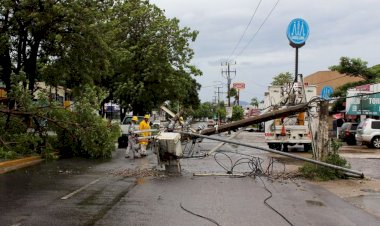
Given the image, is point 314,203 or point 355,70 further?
point 355,70

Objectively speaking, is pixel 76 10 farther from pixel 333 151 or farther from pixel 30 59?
pixel 333 151

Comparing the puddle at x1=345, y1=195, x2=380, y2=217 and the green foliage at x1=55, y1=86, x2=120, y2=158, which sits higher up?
the green foliage at x1=55, y1=86, x2=120, y2=158

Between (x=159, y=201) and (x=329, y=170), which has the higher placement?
(x=329, y=170)

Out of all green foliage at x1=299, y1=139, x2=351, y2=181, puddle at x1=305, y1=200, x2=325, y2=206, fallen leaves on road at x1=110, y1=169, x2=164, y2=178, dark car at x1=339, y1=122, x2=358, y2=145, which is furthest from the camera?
dark car at x1=339, y1=122, x2=358, y2=145

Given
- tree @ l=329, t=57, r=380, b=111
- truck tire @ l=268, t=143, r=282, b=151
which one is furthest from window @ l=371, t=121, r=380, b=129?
tree @ l=329, t=57, r=380, b=111

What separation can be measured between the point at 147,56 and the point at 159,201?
88.1ft

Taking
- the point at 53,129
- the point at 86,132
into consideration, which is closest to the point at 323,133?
the point at 86,132

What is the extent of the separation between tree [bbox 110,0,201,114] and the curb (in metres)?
18.3

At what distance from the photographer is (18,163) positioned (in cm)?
1556

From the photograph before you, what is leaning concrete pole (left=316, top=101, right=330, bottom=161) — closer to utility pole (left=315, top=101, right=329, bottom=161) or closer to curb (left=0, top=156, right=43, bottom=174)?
utility pole (left=315, top=101, right=329, bottom=161)

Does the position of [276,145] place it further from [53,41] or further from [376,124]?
[53,41]

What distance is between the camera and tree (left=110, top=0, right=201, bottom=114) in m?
35.9

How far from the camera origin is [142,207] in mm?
8766

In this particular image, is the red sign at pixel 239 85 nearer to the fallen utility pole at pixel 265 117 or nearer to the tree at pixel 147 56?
the tree at pixel 147 56
